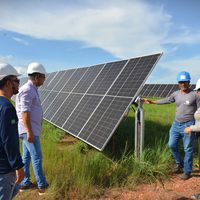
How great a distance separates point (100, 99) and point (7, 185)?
16.1ft

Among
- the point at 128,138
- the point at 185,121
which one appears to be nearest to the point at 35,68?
the point at 185,121

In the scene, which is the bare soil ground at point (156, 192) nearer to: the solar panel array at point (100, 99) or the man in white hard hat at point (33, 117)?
the man in white hard hat at point (33, 117)

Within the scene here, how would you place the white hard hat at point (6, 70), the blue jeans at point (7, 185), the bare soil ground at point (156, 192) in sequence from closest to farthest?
the blue jeans at point (7, 185), the white hard hat at point (6, 70), the bare soil ground at point (156, 192)

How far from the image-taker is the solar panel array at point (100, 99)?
6.46 metres

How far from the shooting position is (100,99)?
7.84 meters

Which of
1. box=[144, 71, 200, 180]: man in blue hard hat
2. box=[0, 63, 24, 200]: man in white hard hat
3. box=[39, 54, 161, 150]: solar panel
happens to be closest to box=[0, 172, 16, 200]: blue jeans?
box=[0, 63, 24, 200]: man in white hard hat

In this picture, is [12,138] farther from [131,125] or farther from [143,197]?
[131,125]

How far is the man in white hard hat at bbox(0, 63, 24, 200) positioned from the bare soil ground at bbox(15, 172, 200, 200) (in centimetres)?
193

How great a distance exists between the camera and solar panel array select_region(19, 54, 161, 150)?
6465 millimetres

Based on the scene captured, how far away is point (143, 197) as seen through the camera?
5.03m

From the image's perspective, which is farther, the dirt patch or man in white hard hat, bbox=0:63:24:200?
the dirt patch

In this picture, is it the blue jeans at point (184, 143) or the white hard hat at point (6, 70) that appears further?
the blue jeans at point (184, 143)

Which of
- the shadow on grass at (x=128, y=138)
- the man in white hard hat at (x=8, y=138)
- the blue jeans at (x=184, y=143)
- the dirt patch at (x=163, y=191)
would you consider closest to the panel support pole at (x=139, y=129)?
the shadow on grass at (x=128, y=138)

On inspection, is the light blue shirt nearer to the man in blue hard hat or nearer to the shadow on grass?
the shadow on grass
